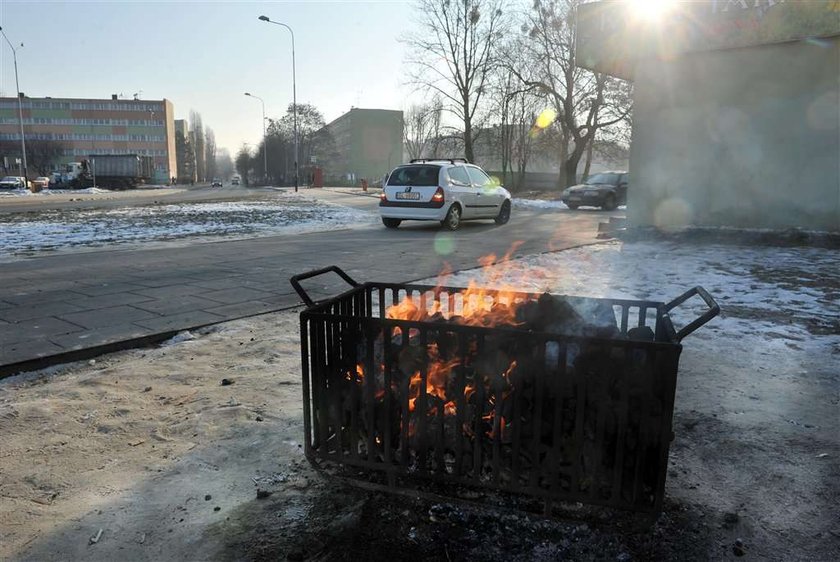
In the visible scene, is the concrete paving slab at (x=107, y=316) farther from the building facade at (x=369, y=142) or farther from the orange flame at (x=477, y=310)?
the building facade at (x=369, y=142)

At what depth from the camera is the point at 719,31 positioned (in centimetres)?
993

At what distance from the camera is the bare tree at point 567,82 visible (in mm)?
32844

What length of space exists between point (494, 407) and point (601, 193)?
2268 cm

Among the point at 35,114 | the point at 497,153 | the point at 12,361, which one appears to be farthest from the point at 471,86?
the point at 35,114

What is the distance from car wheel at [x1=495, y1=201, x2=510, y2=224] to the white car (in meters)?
1.02

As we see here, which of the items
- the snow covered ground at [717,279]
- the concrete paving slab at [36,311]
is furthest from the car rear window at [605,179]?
the concrete paving slab at [36,311]

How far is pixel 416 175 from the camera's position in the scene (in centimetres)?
1383

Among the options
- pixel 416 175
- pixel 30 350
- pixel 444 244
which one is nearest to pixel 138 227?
pixel 416 175

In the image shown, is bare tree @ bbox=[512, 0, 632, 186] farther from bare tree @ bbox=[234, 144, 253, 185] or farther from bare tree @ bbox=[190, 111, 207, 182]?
bare tree @ bbox=[190, 111, 207, 182]

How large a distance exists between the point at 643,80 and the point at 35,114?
423ft

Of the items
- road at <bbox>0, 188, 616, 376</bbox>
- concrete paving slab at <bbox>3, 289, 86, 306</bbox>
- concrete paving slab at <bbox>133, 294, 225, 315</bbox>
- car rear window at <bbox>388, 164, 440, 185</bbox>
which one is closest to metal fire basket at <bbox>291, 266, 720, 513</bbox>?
road at <bbox>0, 188, 616, 376</bbox>

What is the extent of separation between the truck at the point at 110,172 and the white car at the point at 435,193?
56.7 meters

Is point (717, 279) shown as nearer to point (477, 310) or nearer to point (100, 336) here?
point (477, 310)

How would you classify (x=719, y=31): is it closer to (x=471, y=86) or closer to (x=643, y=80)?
(x=643, y=80)
